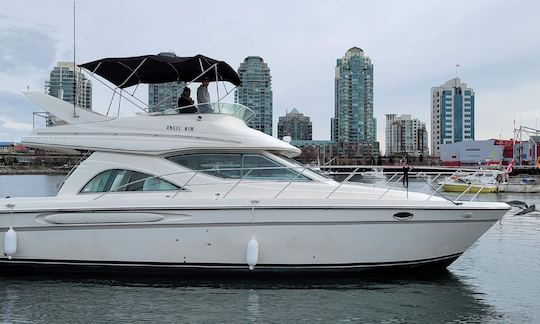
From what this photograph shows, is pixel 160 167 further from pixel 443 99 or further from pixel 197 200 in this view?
pixel 443 99

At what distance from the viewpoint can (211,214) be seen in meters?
9.20

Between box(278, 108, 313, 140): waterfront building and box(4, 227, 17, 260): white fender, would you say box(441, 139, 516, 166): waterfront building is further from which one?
box(4, 227, 17, 260): white fender

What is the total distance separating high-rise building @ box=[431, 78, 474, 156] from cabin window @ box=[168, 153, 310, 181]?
157m

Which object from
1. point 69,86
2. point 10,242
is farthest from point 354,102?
point 10,242

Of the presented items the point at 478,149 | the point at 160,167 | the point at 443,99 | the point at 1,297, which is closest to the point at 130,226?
the point at 160,167

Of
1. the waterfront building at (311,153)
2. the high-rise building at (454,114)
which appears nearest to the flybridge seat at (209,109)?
the waterfront building at (311,153)

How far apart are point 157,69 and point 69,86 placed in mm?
3957

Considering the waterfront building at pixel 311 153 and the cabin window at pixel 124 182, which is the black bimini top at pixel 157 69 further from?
the waterfront building at pixel 311 153

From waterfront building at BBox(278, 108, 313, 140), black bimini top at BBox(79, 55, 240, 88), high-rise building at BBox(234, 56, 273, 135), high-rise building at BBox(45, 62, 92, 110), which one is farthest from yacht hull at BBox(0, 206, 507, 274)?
waterfront building at BBox(278, 108, 313, 140)

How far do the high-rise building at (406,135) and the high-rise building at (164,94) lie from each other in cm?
17611

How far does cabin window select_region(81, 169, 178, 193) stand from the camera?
1006cm

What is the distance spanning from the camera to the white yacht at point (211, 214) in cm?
920

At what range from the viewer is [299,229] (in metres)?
9.17

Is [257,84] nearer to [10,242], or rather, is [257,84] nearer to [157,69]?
[157,69]
